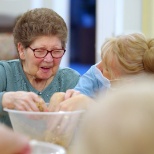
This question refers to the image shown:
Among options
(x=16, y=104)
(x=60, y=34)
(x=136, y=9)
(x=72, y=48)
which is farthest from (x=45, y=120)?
(x=72, y=48)

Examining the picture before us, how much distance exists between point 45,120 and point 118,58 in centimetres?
61

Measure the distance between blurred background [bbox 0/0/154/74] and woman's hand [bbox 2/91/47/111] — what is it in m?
2.43

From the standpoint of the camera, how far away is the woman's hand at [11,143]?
0.49 meters

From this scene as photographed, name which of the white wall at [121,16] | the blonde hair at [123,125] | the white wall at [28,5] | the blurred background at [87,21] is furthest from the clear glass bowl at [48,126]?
the white wall at [28,5]

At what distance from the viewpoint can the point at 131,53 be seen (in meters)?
1.56

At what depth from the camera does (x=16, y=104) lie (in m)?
1.29

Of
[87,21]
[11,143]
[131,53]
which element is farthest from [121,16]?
[11,143]

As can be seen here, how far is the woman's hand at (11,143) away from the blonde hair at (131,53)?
1.08 meters

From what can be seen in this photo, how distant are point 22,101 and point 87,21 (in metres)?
Result: 3.58

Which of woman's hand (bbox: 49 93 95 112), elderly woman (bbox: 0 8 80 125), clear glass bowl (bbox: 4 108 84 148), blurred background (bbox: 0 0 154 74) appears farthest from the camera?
blurred background (bbox: 0 0 154 74)

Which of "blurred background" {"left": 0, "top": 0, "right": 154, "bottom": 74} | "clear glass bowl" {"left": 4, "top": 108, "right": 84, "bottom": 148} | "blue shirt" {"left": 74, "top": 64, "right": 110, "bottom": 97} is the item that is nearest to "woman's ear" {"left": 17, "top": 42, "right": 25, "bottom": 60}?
"blue shirt" {"left": 74, "top": 64, "right": 110, "bottom": 97}

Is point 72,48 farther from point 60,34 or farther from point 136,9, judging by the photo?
point 60,34

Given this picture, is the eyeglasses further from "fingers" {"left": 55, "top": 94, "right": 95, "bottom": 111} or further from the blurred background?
the blurred background

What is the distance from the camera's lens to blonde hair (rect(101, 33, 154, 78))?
5.06 feet
